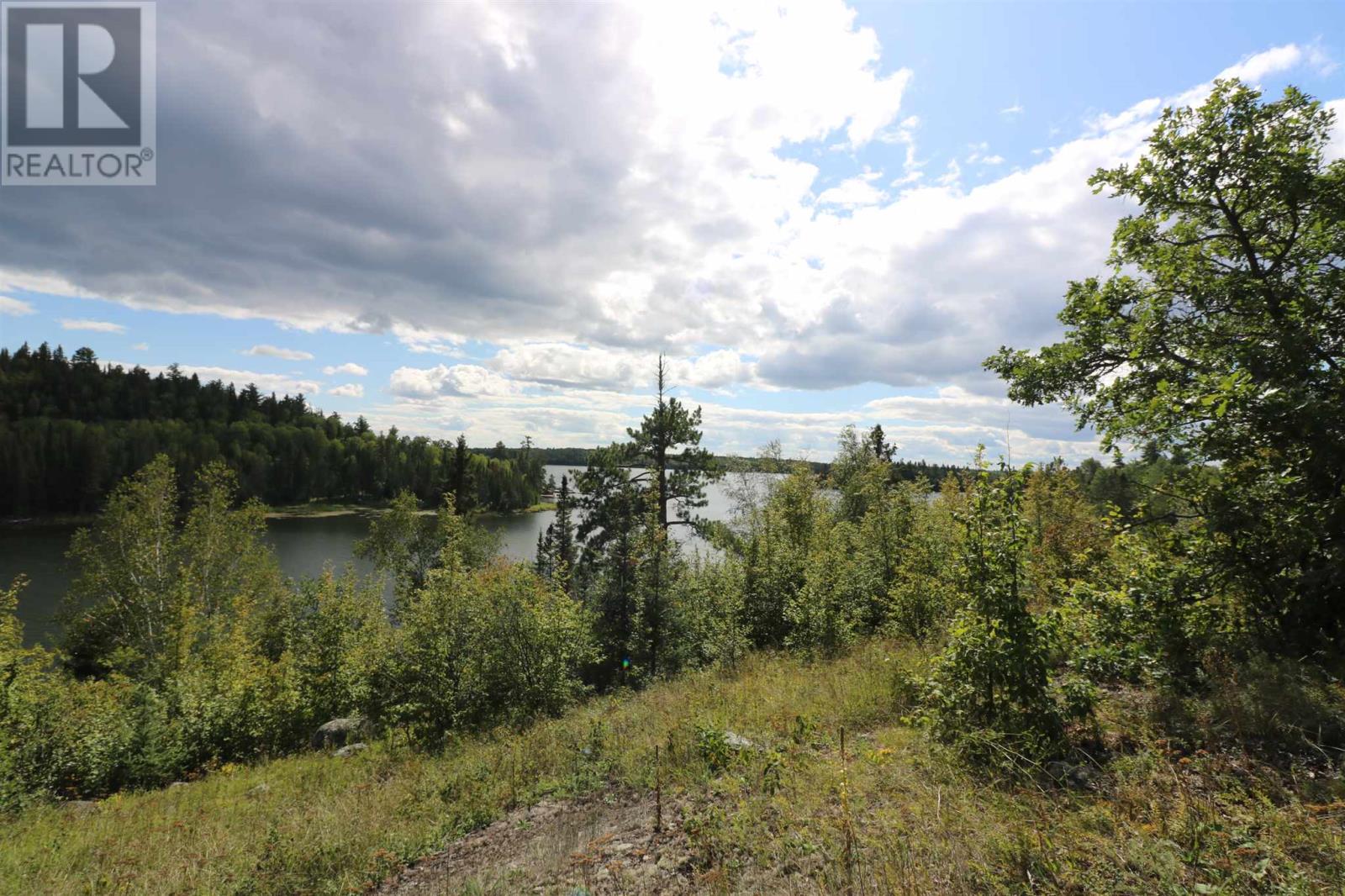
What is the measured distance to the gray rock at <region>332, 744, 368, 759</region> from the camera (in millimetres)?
13172

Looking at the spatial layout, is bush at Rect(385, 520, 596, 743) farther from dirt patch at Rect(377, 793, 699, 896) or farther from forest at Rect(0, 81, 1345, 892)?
dirt patch at Rect(377, 793, 699, 896)

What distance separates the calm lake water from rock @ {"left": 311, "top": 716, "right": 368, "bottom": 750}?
21.1ft

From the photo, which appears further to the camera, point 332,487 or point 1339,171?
point 332,487

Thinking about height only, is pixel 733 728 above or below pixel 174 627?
above

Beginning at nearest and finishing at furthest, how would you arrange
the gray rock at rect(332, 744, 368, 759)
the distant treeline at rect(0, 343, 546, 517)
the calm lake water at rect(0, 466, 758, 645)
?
1. the gray rock at rect(332, 744, 368, 759)
2. the calm lake water at rect(0, 466, 758, 645)
3. the distant treeline at rect(0, 343, 546, 517)

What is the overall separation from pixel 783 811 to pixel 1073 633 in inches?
168

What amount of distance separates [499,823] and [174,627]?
24.9 meters

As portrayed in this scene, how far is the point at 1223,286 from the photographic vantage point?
7.40m

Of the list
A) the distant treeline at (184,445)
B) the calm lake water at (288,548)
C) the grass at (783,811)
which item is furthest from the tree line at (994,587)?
the distant treeline at (184,445)

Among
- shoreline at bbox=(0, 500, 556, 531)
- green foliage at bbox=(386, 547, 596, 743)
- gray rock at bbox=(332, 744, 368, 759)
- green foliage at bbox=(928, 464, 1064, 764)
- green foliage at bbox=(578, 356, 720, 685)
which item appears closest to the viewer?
green foliage at bbox=(928, 464, 1064, 764)

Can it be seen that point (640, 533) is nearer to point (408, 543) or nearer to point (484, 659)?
point (484, 659)

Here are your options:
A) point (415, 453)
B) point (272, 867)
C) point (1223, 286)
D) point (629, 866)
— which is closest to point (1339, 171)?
point (1223, 286)

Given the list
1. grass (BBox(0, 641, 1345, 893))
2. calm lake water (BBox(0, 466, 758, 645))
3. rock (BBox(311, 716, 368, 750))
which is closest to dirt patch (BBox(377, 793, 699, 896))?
grass (BBox(0, 641, 1345, 893))

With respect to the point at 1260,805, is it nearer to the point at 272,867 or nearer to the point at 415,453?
the point at 272,867
